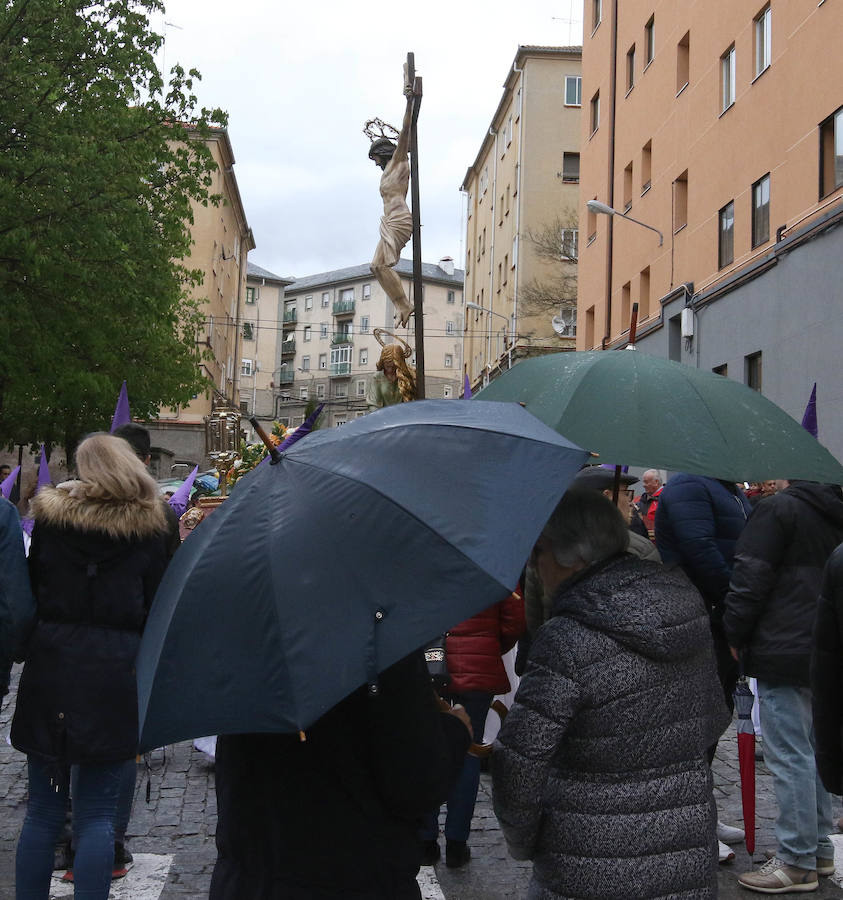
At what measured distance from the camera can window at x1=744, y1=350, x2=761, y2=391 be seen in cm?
1969

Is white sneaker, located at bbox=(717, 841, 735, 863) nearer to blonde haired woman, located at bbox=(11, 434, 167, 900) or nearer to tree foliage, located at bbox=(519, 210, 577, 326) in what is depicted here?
blonde haired woman, located at bbox=(11, 434, 167, 900)

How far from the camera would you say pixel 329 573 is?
2.23 metres

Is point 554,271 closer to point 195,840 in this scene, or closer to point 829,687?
point 195,840

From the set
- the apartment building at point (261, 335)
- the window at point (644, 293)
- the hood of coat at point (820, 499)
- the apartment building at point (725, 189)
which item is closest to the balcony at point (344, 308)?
the apartment building at point (261, 335)

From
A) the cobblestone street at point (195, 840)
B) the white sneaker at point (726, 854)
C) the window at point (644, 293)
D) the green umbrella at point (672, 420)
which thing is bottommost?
the cobblestone street at point (195, 840)

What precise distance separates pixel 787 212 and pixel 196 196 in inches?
424

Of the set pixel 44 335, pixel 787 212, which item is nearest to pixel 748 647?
pixel 787 212

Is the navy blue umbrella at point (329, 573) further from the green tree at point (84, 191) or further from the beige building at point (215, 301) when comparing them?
the beige building at point (215, 301)

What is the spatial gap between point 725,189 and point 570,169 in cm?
2355

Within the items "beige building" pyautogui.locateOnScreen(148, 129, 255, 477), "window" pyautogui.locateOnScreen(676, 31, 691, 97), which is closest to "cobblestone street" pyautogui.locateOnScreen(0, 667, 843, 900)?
"window" pyautogui.locateOnScreen(676, 31, 691, 97)

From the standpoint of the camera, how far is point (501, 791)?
2.63 m

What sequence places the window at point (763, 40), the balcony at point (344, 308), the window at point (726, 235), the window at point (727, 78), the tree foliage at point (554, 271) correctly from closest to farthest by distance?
1. the window at point (763, 40)
2. the window at point (726, 235)
3. the window at point (727, 78)
4. the tree foliage at point (554, 271)
5. the balcony at point (344, 308)

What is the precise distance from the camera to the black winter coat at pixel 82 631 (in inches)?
158

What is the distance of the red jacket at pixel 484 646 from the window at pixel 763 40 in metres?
16.9
